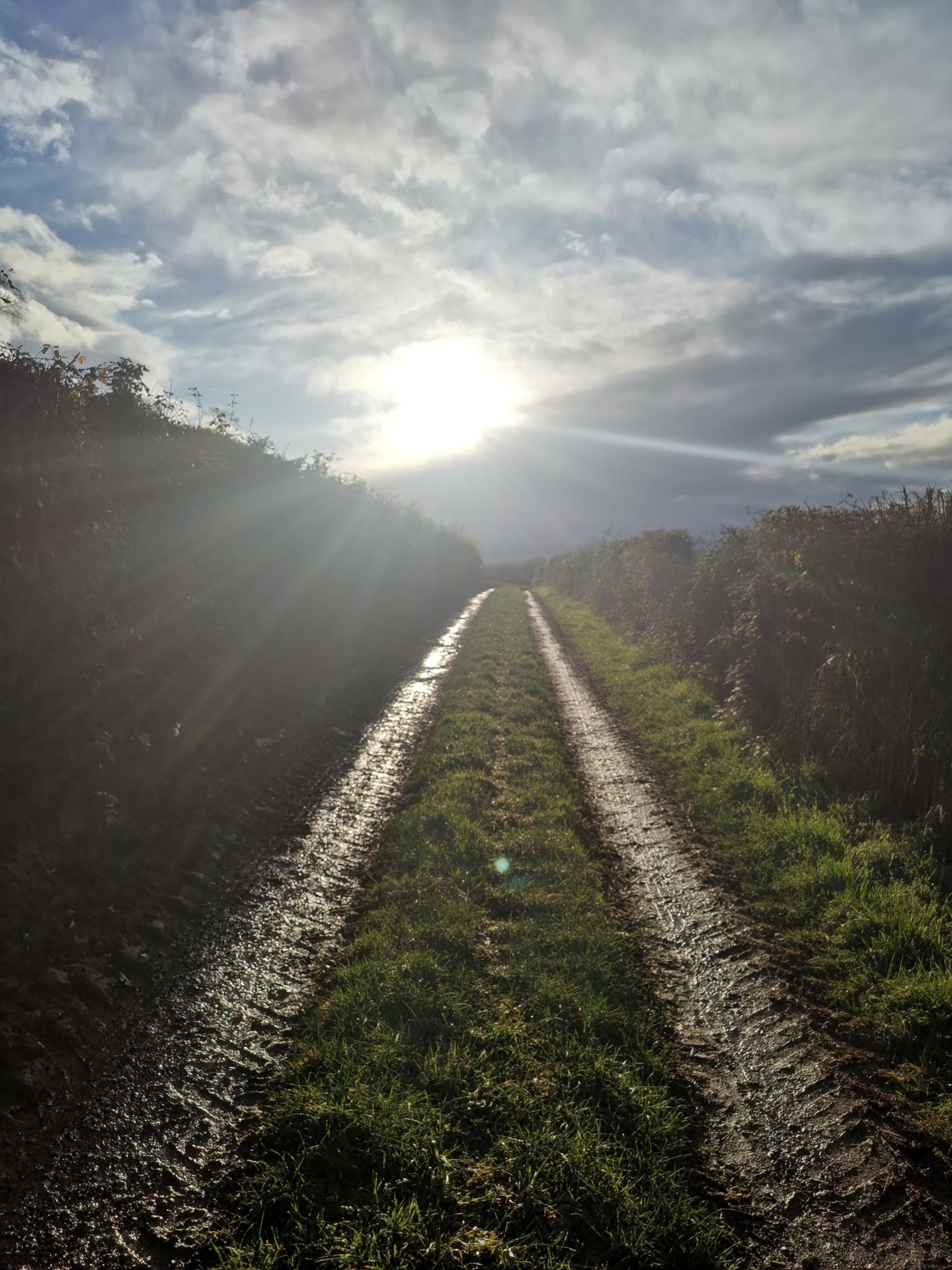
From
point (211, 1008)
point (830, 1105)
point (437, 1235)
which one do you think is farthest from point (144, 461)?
point (830, 1105)

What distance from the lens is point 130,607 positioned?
911 centimetres

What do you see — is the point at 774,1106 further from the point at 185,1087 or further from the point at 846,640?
the point at 846,640

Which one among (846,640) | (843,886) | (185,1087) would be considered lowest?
(185,1087)

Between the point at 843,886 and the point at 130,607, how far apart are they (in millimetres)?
9191

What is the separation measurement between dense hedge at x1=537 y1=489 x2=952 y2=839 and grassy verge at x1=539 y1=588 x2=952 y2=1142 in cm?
65

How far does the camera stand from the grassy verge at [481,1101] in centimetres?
349

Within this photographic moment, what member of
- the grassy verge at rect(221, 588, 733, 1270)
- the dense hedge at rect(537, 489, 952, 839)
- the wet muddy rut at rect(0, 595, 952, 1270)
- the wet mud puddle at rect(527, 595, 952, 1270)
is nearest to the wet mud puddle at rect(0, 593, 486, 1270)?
the wet muddy rut at rect(0, 595, 952, 1270)

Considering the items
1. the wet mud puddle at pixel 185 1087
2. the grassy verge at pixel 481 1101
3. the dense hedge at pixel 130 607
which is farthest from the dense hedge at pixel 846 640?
the dense hedge at pixel 130 607

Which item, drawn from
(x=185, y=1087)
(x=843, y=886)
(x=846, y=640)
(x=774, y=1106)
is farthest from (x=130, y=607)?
(x=846, y=640)

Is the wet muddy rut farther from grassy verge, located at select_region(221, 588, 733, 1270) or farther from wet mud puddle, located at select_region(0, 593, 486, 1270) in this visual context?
grassy verge, located at select_region(221, 588, 733, 1270)

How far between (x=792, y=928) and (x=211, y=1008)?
16.8 feet

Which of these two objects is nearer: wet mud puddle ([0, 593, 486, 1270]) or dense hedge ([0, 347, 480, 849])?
wet mud puddle ([0, 593, 486, 1270])

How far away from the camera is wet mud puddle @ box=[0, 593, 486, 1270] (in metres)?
3.46

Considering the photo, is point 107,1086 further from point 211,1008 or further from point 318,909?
point 318,909
